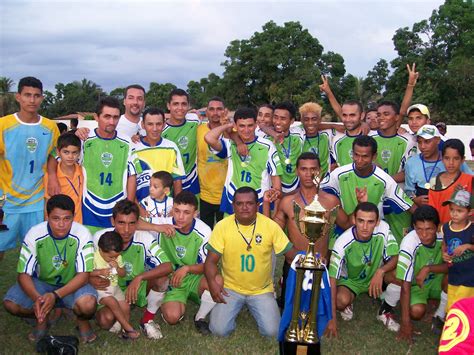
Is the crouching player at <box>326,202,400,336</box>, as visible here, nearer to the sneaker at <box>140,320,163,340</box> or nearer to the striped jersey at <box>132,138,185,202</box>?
the sneaker at <box>140,320,163,340</box>

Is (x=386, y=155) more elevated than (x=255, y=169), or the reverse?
(x=386, y=155)

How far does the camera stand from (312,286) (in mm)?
3105

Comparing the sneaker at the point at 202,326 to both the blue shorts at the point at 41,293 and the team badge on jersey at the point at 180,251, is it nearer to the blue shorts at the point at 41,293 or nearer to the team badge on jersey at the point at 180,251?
the team badge on jersey at the point at 180,251

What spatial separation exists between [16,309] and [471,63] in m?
31.7

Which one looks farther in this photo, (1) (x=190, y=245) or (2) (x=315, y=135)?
(2) (x=315, y=135)

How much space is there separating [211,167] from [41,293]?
257 centimetres

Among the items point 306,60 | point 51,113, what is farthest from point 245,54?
point 51,113

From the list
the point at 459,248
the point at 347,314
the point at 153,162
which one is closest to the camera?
the point at 459,248

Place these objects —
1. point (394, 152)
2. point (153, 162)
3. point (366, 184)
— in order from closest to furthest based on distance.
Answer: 1. point (366, 184)
2. point (153, 162)
3. point (394, 152)

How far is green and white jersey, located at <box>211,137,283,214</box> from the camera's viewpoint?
564 cm

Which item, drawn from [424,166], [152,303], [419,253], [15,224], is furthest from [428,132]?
[15,224]

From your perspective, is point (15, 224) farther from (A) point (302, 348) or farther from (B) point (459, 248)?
(B) point (459, 248)

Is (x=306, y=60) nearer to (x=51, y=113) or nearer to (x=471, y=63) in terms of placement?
(x=471, y=63)

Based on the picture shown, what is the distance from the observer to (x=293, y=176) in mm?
6102
